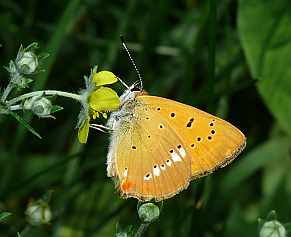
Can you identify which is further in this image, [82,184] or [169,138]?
[82,184]

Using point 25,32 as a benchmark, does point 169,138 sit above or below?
below

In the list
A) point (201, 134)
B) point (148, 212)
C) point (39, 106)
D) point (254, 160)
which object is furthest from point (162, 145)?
point (254, 160)

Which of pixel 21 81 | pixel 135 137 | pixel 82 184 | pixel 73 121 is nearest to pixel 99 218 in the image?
pixel 82 184

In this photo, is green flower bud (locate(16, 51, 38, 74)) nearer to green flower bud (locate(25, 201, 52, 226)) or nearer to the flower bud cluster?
the flower bud cluster

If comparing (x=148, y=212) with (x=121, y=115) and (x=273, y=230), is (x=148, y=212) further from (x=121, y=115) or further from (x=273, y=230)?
(x=121, y=115)

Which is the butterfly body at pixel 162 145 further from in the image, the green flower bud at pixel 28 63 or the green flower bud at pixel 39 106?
the green flower bud at pixel 28 63

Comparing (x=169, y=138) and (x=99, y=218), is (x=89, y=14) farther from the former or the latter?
(x=169, y=138)

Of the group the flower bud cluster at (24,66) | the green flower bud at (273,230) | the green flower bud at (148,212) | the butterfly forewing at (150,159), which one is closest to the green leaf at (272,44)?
the butterfly forewing at (150,159)

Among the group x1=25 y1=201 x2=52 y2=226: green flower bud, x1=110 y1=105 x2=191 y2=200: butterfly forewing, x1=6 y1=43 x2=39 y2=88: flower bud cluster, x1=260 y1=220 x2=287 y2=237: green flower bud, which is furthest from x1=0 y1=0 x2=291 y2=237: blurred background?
x1=6 y1=43 x2=39 y2=88: flower bud cluster
